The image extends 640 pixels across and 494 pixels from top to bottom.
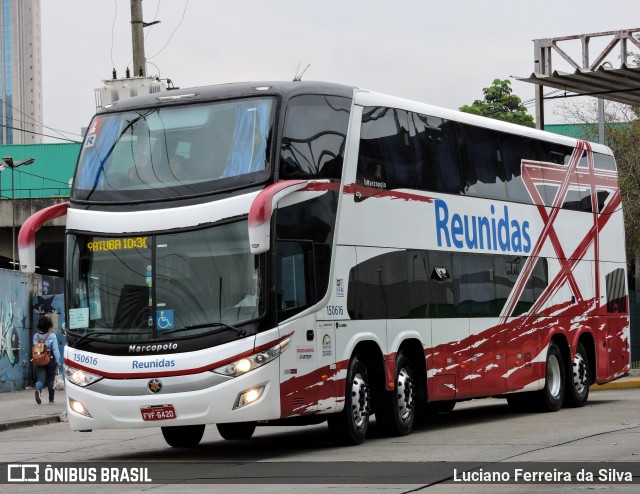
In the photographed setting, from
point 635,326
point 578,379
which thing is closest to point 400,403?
point 578,379

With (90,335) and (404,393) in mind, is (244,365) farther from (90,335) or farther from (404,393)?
(404,393)

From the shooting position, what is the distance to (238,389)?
1386cm

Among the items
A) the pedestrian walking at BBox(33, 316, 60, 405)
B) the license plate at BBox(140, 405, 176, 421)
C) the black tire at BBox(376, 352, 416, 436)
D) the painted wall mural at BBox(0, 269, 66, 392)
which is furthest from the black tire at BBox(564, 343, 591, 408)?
the painted wall mural at BBox(0, 269, 66, 392)

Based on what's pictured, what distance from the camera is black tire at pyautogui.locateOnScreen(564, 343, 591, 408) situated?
71.4 ft

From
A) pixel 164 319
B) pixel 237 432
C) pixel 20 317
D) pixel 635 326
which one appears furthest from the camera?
pixel 635 326

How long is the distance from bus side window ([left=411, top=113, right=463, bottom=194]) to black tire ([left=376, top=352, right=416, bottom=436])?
2351mm

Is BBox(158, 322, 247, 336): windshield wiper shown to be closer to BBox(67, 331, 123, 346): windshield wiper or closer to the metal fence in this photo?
BBox(67, 331, 123, 346): windshield wiper

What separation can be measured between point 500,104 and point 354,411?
6864 centimetres

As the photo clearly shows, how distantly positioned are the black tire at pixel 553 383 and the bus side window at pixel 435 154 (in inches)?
164

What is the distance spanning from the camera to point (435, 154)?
17734 mm

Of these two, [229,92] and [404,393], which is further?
[404,393]

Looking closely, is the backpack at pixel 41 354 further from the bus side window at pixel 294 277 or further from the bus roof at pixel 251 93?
the bus side window at pixel 294 277

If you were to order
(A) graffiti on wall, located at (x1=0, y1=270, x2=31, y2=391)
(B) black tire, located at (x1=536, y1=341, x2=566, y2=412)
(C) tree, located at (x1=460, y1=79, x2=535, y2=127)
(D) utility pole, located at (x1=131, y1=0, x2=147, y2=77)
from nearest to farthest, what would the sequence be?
1. (B) black tire, located at (x1=536, y1=341, x2=566, y2=412)
2. (D) utility pole, located at (x1=131, y1=0, x2=147, y2=77)
3. (A) graffiti on wall, located at (x1=0, y1=270, x2=31, y2=391)
4. (C) tree, located at (x1=460, y1=79, x2=535, y2=127)

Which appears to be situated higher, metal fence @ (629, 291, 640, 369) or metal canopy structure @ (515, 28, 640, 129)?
metal canopy structure @ (515, 28, 640, 129)
